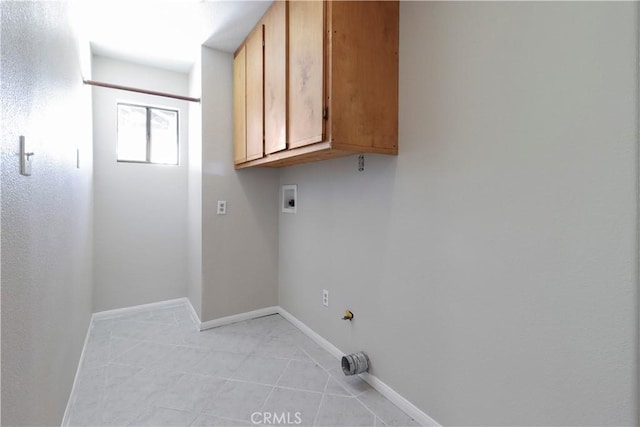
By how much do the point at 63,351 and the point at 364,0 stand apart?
2.40 meters

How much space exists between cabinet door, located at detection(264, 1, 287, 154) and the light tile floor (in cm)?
157

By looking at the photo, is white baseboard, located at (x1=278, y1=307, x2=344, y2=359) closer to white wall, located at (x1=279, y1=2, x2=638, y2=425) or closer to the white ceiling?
white wall, located at (x1=279, y1=2, x2=638, y2=425)

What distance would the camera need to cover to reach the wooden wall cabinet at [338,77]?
1.59 metres

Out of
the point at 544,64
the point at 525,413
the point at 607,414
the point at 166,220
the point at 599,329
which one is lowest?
the point at 525,413

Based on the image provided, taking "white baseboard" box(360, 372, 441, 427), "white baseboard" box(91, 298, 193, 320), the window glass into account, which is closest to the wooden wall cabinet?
"white baseboard" box(360, 372, 441, 427)

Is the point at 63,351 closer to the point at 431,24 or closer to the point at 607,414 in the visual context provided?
the point at 607,414

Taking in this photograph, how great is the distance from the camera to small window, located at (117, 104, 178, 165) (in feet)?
10.5

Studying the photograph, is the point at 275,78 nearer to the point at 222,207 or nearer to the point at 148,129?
the point at 222,207

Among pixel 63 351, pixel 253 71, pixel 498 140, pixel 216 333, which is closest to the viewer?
pixel 498 140

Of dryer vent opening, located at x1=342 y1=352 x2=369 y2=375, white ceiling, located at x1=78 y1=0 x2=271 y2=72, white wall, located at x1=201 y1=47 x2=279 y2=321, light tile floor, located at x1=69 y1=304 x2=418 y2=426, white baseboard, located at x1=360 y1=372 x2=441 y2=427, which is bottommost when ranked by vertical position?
light tile floor, located at x1=69 y1=304 x2=418 y2=426

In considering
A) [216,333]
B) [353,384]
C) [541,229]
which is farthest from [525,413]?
[216,333]

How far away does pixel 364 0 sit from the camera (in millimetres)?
1627

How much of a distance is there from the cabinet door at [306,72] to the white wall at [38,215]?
1.14 m

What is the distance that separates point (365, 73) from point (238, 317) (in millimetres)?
2497
